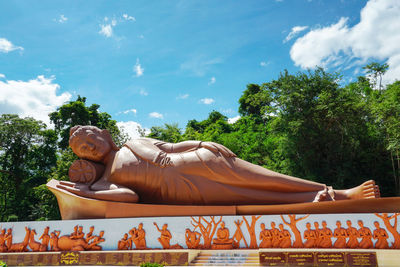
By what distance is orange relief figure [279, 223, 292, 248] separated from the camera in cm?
569

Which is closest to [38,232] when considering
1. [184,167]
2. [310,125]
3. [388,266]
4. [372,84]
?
[184,167]

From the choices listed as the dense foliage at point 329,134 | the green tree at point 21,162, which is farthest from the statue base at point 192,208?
the green tree at point 21,162

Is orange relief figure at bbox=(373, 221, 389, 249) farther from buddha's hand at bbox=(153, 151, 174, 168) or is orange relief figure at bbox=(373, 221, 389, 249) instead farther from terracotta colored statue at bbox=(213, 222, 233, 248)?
buddha's hand at bbox=(153, 151, 174, 168)

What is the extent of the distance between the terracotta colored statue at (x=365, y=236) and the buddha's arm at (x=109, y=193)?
4373mm

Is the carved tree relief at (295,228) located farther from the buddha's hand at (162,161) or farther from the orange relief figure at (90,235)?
the orange relief figure at (90,235)

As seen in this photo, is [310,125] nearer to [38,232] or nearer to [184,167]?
[184,167]

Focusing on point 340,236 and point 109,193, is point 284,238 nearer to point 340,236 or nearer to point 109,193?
point 340,236

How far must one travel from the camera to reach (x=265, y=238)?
5.77 meters

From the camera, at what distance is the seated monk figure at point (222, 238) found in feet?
19.1

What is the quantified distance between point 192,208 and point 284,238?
1872 mm

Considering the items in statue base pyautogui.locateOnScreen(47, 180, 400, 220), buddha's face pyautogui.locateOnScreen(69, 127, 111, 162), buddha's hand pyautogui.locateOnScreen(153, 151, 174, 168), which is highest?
buddha's face pyautogui.locateOnScreen(69, 127, 111, 162)

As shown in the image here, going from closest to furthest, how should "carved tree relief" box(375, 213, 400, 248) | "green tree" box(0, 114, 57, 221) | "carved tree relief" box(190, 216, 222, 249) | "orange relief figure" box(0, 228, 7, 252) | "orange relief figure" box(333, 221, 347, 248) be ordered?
"carved tree relief" box(375, 213, 400, 248)
"orange relief figure" box(333, 221, 347, 248)
"carved tree relief" box(190, 216, 222, 249)
"orange relief figure" box(0, 228, 7, 252)
"green tree" box(0, 114, 57, 221)

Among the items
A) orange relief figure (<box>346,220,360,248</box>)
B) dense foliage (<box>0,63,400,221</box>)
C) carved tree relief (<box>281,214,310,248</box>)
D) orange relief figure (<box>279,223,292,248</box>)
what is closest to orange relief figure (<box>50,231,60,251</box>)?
orange relief figure (<box>279,223,292,248</box>)

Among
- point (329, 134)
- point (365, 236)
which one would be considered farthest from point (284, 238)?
point (329, 134)
